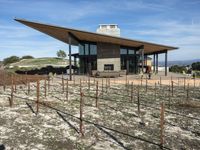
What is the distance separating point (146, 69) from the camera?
47500 mm

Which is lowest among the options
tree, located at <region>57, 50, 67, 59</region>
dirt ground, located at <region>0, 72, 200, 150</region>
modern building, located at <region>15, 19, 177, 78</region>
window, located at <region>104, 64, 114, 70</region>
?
dirt ground, located at <region>0, 72, 200, 150</region>

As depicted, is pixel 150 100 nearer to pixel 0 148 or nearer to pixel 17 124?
pixel 17 124

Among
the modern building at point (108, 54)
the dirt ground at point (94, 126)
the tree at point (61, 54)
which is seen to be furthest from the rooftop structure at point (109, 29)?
the tree at point (61, 54)

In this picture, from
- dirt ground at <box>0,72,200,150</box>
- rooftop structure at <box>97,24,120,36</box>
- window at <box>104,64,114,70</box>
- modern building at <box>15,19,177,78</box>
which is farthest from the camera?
rooftop structure at <box>97,24,120,36</box>

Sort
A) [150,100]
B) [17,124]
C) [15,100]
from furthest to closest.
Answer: [150,100], [15,100], [17,124]

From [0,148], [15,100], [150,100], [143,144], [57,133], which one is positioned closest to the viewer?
[0,148]

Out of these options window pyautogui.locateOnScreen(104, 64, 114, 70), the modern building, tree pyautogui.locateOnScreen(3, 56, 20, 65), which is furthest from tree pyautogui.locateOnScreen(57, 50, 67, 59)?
window pyautogui.locateOnScreen(104, 64, 114, 70)

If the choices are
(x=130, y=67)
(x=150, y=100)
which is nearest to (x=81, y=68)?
(x=130, y=67)

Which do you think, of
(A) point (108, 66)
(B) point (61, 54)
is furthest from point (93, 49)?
(B) point (61, 54)

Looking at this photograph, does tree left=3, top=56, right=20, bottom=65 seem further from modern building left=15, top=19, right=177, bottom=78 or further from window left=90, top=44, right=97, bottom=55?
window left=90, top=44, right=97, bottom=55

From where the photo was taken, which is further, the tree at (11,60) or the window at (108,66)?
the tree at (11,60)

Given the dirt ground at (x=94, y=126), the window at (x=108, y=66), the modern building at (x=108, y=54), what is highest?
the modern building at (x=108, y=54)

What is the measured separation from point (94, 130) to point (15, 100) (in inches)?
267

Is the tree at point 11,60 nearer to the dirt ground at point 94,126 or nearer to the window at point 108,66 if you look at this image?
the window at point 108,66
